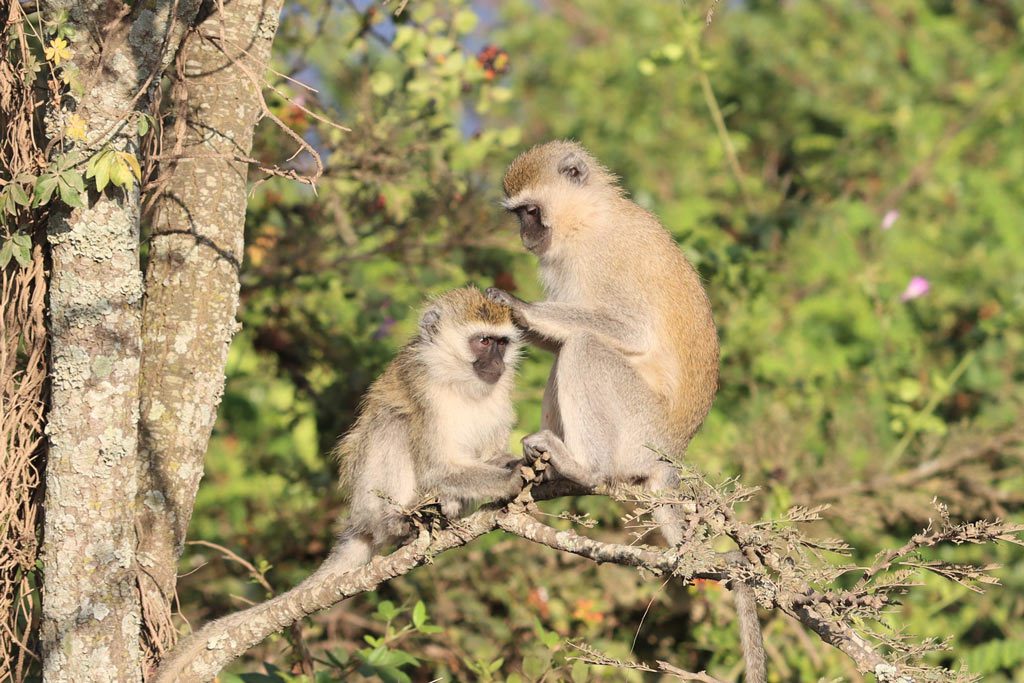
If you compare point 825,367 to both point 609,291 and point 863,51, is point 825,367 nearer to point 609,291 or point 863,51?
point 609,291

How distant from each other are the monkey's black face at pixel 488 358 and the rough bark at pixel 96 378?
164 centimetres

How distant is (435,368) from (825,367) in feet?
12.0

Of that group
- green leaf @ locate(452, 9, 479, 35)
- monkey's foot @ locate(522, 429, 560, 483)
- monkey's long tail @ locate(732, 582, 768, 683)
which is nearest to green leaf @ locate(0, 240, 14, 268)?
monkey's foot @ locate(522, 429, 560, 483)

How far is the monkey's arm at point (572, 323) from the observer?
4777 mm

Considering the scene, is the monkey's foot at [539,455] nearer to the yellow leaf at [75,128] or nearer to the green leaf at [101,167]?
the green leaf at [101,167]

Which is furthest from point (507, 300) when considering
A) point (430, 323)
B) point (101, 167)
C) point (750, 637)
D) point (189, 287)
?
point (101, 167)

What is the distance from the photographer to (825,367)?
7641mm

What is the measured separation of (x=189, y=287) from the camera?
3.93 meters

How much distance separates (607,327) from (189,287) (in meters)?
1.82

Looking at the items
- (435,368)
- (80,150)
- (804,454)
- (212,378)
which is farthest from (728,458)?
(80,150)

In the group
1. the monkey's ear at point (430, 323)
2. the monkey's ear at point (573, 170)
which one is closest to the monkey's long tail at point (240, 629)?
the monkey's ear at point (430, 323)

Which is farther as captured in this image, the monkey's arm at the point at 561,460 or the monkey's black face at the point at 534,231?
the monkey's black face at the point at 534,231

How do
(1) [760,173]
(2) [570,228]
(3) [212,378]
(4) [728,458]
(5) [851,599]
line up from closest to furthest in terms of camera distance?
(5) [851,599] → (3) [212,378] → (2) [570,228] → (4) [728,458] → (1) [760,173]

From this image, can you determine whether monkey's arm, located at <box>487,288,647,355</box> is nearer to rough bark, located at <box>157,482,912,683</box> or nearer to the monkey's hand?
the monkey's hand
